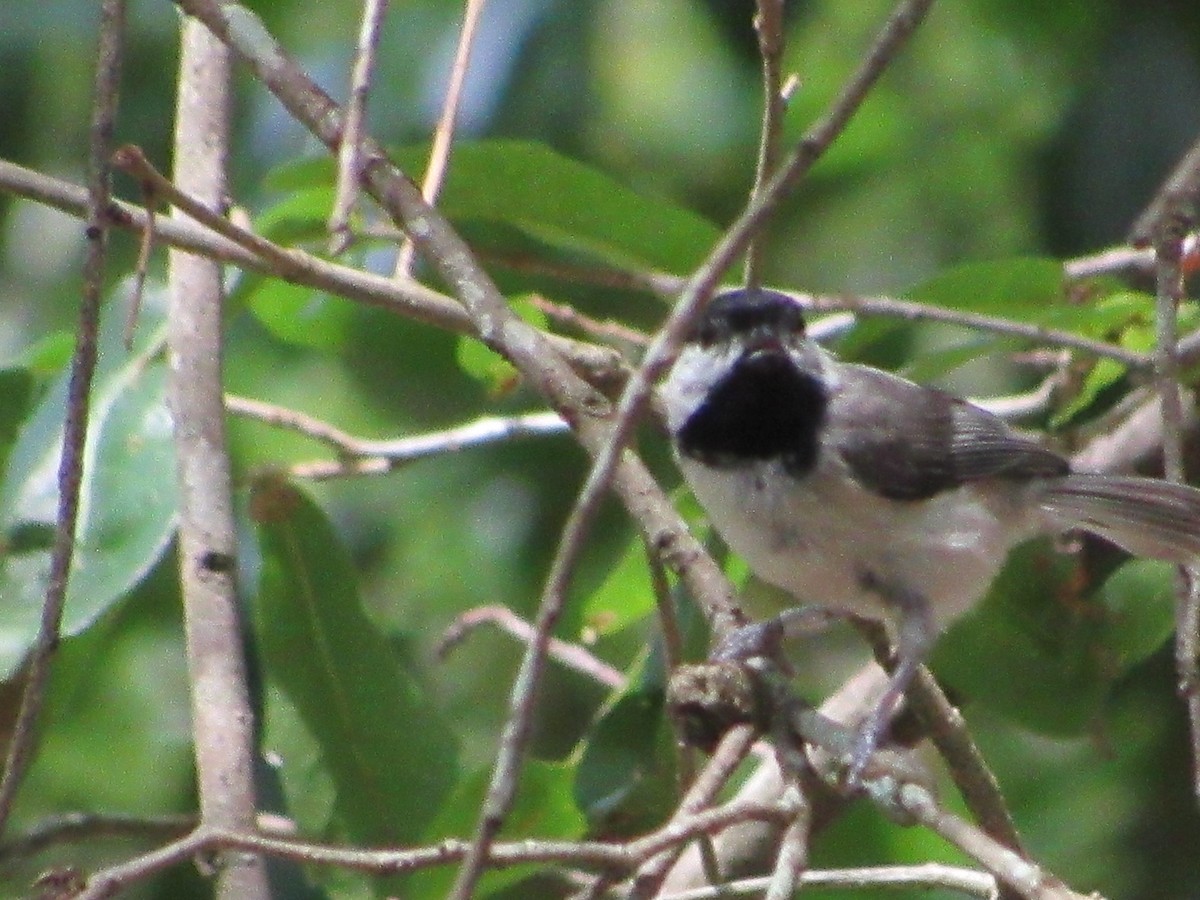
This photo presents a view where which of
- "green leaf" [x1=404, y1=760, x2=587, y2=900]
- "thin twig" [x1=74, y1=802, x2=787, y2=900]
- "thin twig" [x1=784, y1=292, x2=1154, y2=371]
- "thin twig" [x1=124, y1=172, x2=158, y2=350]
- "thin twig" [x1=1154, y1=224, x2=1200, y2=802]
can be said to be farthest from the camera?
"green leaf" [x1=404, y1=760, x2=587, y2=900]

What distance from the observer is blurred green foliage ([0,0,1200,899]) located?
3.28m

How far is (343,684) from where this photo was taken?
337 cm

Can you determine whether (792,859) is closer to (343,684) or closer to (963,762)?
(963,762)

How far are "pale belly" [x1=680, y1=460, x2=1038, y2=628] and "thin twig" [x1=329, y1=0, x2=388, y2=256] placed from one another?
36.6 inches

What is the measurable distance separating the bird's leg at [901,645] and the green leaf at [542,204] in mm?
900

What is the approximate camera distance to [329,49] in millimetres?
4926

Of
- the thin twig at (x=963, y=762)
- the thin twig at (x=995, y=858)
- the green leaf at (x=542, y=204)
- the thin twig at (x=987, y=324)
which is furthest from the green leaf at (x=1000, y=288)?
the thin twig at (x=995, y=858)

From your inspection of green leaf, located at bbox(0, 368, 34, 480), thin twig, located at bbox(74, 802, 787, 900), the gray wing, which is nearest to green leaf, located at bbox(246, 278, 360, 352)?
green leaf, located at bbox(0, 368, 34, 480)

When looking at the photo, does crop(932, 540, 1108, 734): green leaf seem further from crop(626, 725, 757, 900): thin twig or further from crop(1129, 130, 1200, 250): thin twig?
crop(626, 725, 757, 900): thin twig

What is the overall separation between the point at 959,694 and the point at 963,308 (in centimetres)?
79

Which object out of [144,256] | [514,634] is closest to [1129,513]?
[514,634]

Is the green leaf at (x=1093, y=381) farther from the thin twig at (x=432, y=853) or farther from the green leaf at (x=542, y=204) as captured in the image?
the thin twig at (x=432, y=853)

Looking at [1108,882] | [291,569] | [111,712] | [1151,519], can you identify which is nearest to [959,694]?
[1151,519]

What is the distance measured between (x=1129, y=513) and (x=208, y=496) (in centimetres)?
175
